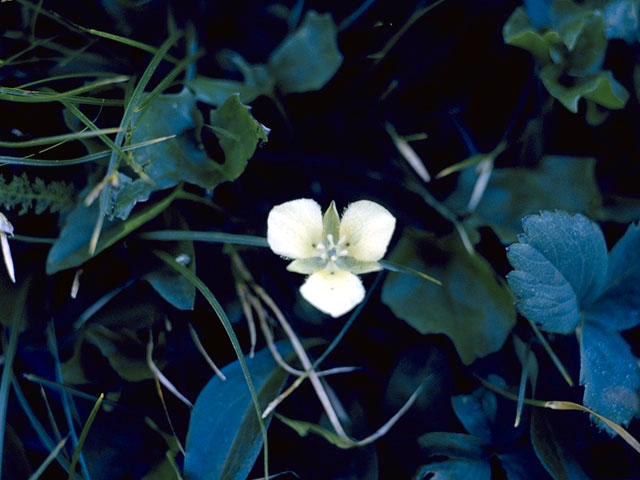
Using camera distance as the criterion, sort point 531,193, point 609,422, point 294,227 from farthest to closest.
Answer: point 531,193 → point 294,227 → point 609,422

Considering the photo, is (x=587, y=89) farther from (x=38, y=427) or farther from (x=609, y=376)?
(x=38, y=427)

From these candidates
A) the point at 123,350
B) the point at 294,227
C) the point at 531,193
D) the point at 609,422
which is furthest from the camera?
the point at 531,193

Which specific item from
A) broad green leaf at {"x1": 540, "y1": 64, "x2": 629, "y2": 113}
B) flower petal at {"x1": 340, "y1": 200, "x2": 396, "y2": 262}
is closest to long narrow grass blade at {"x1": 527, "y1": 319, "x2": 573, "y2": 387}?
flower petal at {"x1": 340, "y1": 200, "x2": 396, "y2": 262}

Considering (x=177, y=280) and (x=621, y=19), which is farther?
(x=621, y=19)

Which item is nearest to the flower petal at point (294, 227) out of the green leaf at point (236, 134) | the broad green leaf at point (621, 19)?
the green leaf at point (236, 134)

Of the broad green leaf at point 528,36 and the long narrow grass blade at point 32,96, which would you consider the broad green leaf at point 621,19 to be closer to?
the broad green leaf at point 528,36

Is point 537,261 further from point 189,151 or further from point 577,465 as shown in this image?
point 189,151

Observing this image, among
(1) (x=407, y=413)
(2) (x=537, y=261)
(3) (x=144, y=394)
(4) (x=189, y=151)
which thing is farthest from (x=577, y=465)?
(4) (x=189, y=151)

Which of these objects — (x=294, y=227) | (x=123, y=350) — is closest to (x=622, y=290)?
(x=294, y=227)
